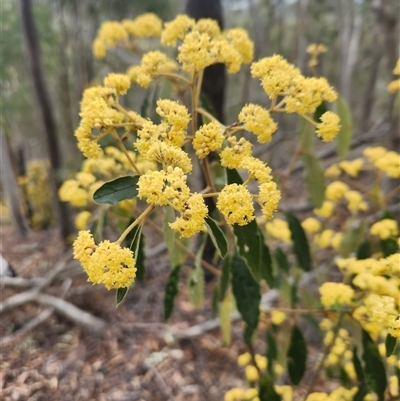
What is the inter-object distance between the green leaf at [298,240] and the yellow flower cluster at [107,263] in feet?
2.72

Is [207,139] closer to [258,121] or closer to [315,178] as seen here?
[258,121]

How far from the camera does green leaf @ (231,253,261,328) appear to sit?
3.64 ft

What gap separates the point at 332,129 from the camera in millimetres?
885

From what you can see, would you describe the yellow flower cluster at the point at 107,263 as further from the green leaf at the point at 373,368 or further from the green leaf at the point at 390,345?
the green leaf at the point at 373,368

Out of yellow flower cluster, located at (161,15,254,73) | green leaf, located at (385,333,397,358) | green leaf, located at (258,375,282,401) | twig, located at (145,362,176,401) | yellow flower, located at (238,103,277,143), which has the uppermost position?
yellow flower cluster, located at (161,15,254,73)

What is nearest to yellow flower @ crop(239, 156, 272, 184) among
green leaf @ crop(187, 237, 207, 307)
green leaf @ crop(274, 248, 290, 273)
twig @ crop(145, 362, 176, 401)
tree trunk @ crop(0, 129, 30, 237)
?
green leaf @ crop(187, 237, 207, 307)

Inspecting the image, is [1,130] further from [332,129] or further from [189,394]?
[332,129]

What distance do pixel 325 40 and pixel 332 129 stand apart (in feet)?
29.1

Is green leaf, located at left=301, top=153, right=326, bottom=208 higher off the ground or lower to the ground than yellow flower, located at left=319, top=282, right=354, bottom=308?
higher

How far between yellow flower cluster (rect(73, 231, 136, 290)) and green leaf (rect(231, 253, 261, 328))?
0.52 metres

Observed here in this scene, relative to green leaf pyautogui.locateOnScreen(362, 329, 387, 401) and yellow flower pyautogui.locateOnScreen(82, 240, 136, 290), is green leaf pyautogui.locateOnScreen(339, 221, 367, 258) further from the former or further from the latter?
yellow flower pyautogui.locateOnScreen(82, 240, 136, 290)

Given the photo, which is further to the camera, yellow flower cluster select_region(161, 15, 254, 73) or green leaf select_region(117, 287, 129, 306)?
yellow flower cluster select_region(161, 15, 254, 73)

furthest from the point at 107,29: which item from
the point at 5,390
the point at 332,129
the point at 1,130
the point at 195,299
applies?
the point at 1,130

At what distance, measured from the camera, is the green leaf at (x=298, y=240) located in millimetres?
1376
